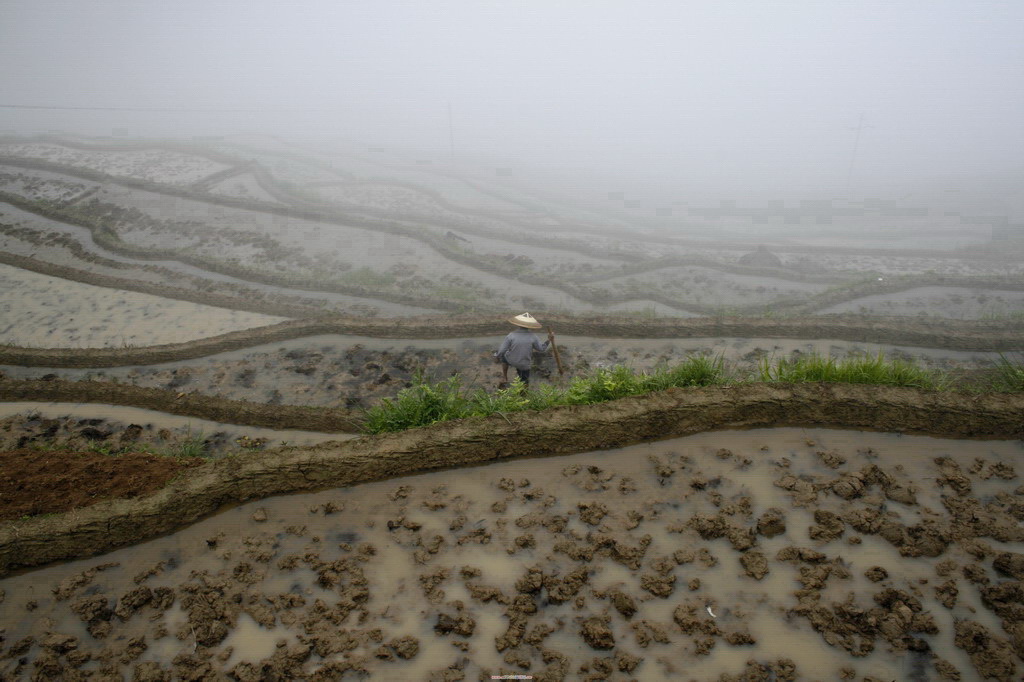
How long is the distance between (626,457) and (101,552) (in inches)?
167

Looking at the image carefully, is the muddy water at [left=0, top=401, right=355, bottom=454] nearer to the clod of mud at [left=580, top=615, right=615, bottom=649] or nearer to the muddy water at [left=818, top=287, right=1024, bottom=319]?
the clod of mud at [left=580, top=615, right=615, bottom=649]

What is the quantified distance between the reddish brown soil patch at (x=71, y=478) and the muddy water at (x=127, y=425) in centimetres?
129

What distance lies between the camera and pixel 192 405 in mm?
6859

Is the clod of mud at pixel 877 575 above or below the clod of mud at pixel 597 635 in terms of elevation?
above

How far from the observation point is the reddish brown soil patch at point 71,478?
170 inches

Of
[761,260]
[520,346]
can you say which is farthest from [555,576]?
[761,260]

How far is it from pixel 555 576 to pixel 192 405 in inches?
223

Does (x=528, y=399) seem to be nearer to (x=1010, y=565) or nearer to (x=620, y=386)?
(x=620, y=386)

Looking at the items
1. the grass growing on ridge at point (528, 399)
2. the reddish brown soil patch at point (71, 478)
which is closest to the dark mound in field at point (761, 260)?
the grass growing on ridge at point (528, 399)

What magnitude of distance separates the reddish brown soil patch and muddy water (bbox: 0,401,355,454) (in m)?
1.29

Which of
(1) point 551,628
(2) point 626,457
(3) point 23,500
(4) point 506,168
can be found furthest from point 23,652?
(4) point 506,168

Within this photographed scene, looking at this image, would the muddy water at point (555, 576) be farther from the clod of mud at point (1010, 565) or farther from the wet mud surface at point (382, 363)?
the wet mud surface at point (382, 363)

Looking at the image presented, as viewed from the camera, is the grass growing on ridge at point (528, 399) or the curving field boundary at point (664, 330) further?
the curving field boundary at point (664, 330)

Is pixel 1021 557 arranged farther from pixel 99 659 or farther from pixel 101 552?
pixel 101 552
